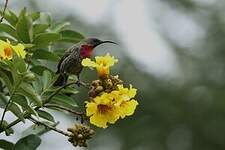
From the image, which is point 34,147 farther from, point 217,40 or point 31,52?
point 217,40

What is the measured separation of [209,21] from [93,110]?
1200 centimetres

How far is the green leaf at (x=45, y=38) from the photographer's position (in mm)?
2521

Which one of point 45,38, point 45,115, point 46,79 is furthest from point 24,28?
point 45,115

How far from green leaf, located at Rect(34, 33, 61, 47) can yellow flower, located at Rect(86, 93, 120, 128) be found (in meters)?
0.41

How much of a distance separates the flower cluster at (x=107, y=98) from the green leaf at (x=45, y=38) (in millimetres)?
305

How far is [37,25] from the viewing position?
8.65 feet

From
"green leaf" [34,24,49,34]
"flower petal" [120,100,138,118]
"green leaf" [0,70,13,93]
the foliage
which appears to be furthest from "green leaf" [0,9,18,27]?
"flower petal" [120,100,138,118]

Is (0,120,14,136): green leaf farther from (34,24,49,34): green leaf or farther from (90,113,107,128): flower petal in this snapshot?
(34,24,49,34): green leaf

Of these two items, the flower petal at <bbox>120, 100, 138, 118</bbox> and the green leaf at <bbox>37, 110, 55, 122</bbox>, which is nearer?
the flower petal at <bbox>120, 100, 138, 118</bbox>

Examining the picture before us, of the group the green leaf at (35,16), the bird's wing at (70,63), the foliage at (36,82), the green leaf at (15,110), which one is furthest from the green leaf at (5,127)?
the green leaf at (35,16)

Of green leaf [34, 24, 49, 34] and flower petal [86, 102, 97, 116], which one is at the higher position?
green leaf [34, 24, 49, 34]

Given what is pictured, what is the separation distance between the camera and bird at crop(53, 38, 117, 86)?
2613 mm

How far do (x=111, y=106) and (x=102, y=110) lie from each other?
1.3 inches

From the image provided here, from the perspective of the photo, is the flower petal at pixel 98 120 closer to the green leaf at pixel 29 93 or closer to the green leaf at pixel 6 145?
the green leaf at pixel 29 93
